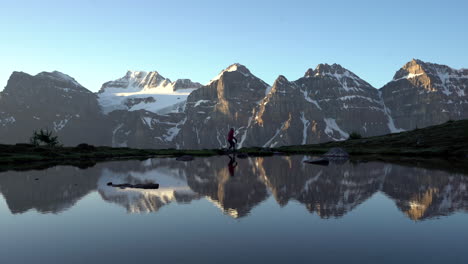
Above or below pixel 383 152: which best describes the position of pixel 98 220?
below

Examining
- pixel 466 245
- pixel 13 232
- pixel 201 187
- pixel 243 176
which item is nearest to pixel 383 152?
pixel 243 176

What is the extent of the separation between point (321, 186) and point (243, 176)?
9643 millimetres

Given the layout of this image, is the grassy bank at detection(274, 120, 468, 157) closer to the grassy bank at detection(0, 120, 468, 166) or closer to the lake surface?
the grassy bank at detection(0, 120, 468, 166)

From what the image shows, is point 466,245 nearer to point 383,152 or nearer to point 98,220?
point 98,220

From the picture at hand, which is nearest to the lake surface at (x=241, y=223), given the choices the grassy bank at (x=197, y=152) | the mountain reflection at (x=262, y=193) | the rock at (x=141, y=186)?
the mountain reflection at (x=262, y=193)

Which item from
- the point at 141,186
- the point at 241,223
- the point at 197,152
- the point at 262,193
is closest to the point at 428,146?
the point at 197,152

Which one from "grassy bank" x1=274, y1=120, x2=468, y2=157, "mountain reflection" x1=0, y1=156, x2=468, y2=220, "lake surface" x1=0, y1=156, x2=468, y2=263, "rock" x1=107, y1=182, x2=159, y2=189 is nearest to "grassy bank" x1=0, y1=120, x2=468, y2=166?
"grassy bank" x1=274, y1=120, x2=468, y2=157

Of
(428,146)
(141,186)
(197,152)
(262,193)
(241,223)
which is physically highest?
(428,146)

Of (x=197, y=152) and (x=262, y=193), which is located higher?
(x=197, y=152)

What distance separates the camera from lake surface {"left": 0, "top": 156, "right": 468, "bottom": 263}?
13.3 meters

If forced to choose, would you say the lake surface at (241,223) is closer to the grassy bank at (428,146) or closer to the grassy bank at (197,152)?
the grassy bank at (197,152)

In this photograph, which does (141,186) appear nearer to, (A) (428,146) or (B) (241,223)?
(B) (241,223)

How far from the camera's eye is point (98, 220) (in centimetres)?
1905

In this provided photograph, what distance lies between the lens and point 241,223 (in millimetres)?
17672
